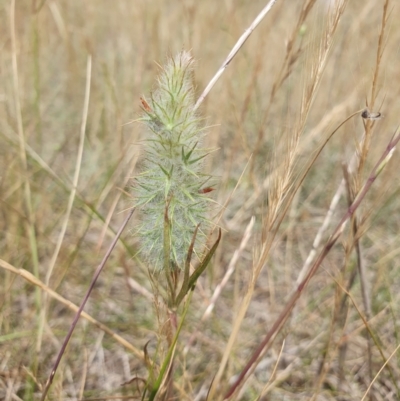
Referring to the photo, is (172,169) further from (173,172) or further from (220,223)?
(220,223)

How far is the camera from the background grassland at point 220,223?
50.7 inches

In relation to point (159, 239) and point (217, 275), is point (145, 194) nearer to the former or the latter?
point (159, 239)

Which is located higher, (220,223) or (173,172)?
(173,172)

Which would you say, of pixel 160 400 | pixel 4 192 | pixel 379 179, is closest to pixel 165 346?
pixel 160 400

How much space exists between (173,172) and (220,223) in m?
0.97

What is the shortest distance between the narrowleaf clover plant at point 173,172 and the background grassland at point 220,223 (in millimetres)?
71

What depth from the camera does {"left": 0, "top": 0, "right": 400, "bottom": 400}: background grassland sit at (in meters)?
1.29

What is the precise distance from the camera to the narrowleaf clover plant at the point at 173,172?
0.70m

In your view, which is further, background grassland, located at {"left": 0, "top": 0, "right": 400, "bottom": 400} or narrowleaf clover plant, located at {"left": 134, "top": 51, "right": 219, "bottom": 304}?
background grassland, located at {"left": 0, "top": 0, "right": 400, "bottom": 400}

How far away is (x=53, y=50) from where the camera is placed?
313 centimetres

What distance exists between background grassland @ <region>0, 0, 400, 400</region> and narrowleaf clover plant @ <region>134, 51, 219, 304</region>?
71 mm

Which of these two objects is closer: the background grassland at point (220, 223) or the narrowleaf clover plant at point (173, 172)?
the narrowleaf clover plant at point (173, 172)

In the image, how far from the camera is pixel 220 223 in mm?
1670

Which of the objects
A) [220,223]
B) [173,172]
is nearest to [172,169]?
[173,172]
